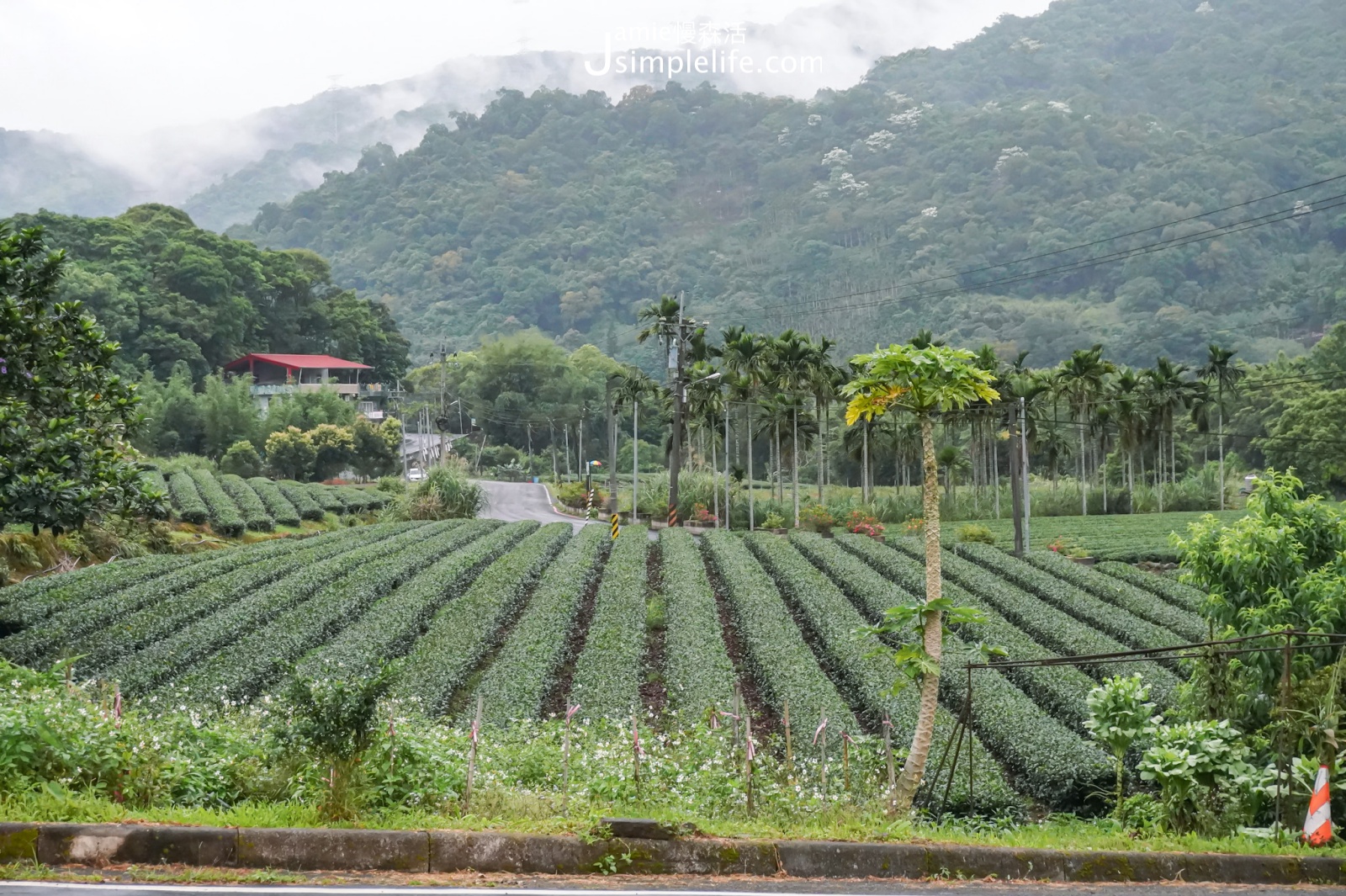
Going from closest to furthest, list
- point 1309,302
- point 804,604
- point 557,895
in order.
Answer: point 557,895 → point 804,604 → point 1309,302

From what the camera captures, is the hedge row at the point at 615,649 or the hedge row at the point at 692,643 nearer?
the hedge row at the point at 615,649

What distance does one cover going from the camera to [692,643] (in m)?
23.0

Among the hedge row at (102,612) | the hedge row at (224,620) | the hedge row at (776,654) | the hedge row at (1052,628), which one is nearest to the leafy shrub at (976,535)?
the hedge row at (1052,628)

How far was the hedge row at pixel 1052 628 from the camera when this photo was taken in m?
19.5

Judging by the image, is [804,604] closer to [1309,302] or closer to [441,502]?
[441,502]

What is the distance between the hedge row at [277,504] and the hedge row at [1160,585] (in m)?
33.9

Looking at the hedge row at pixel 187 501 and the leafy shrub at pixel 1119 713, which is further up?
the hedge row at pixel 187 501

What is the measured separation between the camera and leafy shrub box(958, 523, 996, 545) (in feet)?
147

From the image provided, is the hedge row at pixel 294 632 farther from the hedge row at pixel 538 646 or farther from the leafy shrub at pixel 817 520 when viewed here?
the leafy shrub at pixel 817 520

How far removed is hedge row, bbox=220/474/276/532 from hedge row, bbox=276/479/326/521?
1.58 m

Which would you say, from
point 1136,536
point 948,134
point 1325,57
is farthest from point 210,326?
point 1325,57

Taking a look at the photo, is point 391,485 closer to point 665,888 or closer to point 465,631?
point 465,631

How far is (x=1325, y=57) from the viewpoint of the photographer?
634ft

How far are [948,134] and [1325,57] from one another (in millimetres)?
65193
